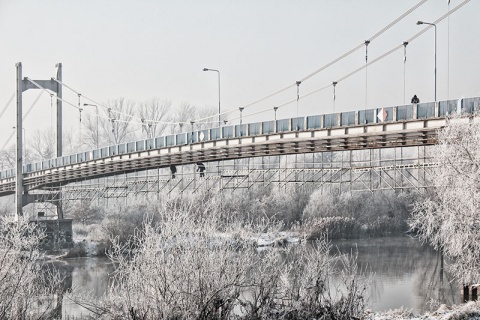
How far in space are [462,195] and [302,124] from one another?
1272 cm

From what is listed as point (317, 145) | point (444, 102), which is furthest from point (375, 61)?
point (444, 102)

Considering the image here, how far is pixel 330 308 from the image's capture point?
17453mm

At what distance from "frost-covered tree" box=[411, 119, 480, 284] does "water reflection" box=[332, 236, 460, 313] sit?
6.38 ft

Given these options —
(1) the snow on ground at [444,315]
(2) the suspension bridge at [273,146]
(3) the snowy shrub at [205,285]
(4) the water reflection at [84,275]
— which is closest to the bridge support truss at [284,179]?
(2) the suspension bridge at [273,146]

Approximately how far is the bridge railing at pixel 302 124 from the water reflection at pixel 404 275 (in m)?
6.17

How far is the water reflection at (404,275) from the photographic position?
26.2 meters

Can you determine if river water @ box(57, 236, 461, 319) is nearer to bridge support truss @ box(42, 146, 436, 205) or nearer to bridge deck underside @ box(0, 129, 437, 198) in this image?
bridge support truss @ box(42, 146, 436, 205)

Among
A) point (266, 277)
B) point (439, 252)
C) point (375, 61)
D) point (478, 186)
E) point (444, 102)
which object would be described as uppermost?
point (375, 61)

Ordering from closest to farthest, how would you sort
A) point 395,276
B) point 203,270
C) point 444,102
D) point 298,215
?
point 203,270
point 444,102
point 395,276
point 298,215

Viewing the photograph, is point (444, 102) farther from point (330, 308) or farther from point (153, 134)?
point (153, 134)

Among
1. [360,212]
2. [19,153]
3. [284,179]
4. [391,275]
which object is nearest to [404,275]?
[391,275]

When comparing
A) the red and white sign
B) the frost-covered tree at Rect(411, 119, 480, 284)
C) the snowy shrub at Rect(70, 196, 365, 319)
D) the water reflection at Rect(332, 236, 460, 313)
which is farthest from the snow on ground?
the red and white sign

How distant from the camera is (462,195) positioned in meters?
23.6

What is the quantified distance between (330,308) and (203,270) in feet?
11.9
